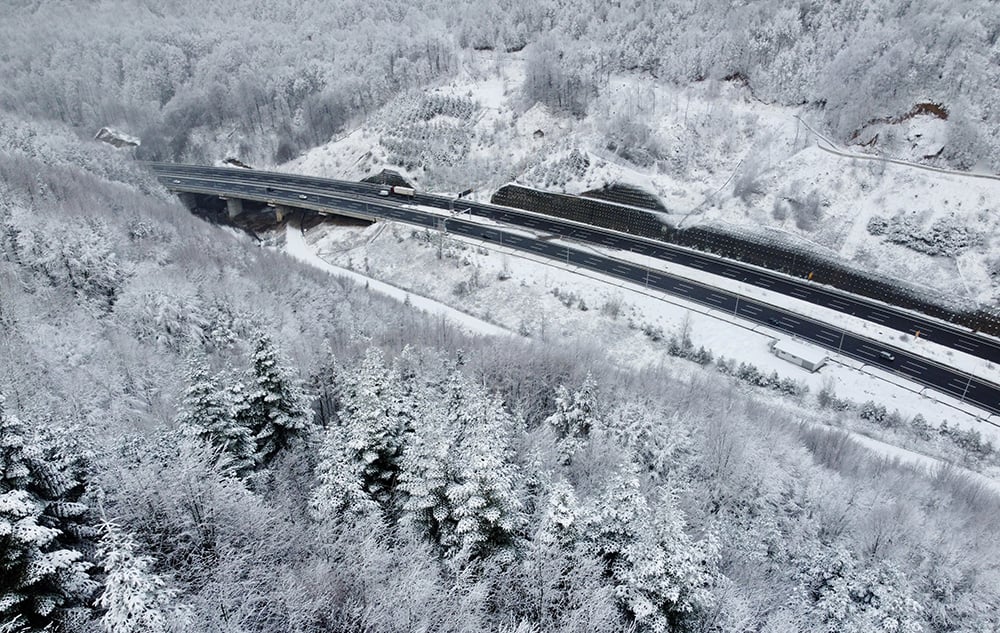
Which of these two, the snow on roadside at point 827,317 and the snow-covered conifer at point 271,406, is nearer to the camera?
the snow-covered conifer at point 271,406

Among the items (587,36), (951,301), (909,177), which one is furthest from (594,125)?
(951,301)

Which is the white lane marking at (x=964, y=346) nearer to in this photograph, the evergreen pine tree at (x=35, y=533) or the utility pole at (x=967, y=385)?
the utility pole at (x=967, y=385)

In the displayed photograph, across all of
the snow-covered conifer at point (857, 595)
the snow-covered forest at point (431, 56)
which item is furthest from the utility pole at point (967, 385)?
the snow-covered conifer at point (857, 595)

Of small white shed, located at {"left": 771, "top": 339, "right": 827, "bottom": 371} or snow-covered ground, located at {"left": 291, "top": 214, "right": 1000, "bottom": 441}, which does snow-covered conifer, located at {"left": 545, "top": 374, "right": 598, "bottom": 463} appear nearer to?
snow-covered ground, located at {"left": 291, "top": 214, "right": 1000, "bottom": 441}

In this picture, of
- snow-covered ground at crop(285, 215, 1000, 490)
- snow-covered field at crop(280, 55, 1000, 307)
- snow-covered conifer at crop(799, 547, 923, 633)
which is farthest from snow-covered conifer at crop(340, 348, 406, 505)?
snow-covered field at crop(280, 55, 1000, 307)

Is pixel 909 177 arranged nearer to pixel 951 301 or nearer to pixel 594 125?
pixel 951 301

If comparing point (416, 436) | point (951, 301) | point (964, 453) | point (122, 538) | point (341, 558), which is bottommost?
point (964, 453)
